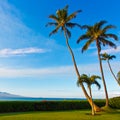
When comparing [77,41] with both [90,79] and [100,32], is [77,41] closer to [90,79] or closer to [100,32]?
[100,32]

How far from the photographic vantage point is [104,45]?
4750 cm

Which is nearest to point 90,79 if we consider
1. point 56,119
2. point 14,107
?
point 56,119

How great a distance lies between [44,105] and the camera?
156 feet

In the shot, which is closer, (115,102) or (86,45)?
(86,45)

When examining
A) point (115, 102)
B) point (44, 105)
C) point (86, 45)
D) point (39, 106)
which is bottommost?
point (39, 106)

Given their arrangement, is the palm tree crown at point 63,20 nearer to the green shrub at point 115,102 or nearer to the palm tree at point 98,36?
the palm tree at point 98,36

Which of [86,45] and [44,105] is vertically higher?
[86,45]

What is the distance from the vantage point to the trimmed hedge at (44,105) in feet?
143

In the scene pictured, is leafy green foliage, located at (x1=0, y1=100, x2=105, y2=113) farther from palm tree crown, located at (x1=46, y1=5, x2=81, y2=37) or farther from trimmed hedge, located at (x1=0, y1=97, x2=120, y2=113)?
palm tree crown, located at (x1=46, y1=5, x2=81, y2=37)

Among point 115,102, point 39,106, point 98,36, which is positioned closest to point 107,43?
point 98,36

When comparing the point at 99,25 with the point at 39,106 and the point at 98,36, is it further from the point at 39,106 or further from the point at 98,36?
the point at 39,106

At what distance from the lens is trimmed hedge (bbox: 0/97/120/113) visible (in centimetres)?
4362

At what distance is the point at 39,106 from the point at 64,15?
1520 centimetres

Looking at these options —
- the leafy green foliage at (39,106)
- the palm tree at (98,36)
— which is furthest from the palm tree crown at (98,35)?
the leafy green foliage at (39,106)
